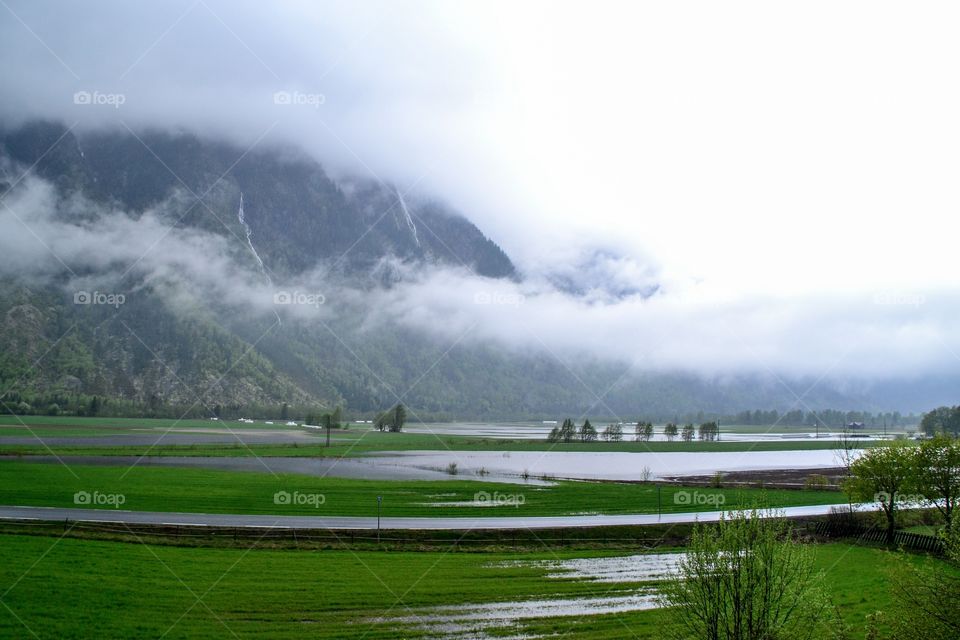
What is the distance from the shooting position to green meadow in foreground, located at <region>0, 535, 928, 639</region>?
29.2 m

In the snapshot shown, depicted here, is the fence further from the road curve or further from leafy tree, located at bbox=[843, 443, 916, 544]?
the road curve

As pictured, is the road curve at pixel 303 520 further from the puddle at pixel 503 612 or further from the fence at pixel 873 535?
the puddle at pixel 503 612

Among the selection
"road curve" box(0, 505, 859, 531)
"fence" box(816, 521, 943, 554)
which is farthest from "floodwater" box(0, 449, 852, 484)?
"fence" box(816, 521, 943, 554)

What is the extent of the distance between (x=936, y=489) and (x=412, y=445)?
14197 cm

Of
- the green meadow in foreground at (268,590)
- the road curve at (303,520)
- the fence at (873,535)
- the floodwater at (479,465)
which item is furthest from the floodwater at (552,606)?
the floodwater at (479,465)

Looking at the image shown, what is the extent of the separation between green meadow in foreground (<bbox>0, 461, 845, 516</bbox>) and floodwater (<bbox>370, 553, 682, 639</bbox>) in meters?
16.7

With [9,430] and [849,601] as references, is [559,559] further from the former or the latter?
[9,430]

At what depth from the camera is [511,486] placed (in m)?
89.9

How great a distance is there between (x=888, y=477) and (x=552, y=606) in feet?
153

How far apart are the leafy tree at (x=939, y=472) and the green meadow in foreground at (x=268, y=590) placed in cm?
1798

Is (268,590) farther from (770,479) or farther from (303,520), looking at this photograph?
(770,479)

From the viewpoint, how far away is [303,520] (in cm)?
5538

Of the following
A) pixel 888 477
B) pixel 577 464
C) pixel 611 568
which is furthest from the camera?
pixel 577 464

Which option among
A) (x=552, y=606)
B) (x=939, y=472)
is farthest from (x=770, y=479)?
(x=552, y=606)
